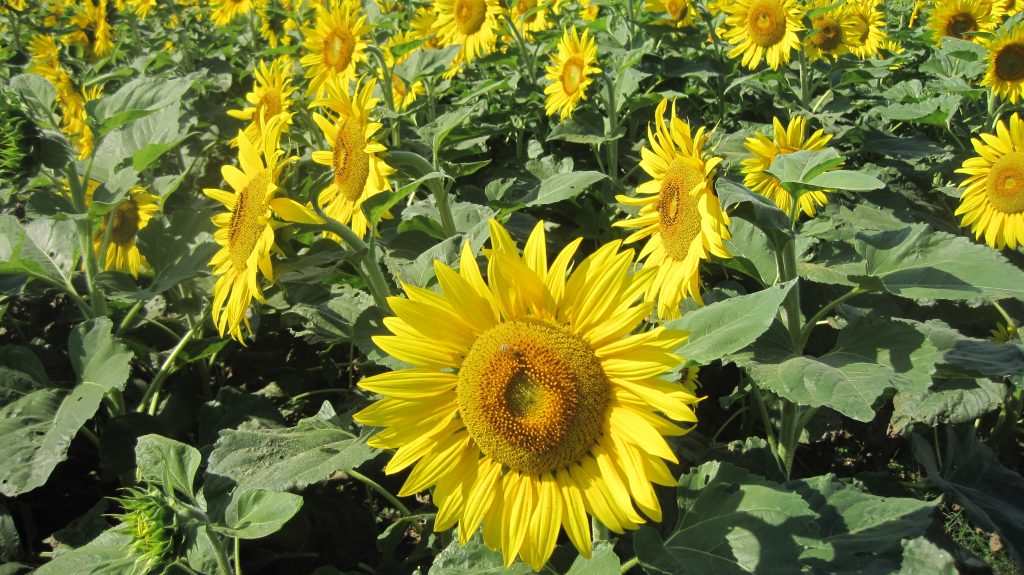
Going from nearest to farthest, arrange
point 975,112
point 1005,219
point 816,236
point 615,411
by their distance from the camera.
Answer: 1. point 615,411
2. point 816,236
3. point 1005,219
4. point 975,112

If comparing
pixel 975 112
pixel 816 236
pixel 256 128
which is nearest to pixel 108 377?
pixel 256 128

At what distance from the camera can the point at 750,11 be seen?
14.1 ft

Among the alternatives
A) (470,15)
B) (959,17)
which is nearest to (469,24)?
(470,15)

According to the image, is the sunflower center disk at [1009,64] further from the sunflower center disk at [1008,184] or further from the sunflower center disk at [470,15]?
the sunflower center disk at [470,15]

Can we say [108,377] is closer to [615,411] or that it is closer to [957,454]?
[615,411]

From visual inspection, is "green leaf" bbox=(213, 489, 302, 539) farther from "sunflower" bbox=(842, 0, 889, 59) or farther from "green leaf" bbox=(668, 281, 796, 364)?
"sunflower" bbox=(842, 0, 889, 59)

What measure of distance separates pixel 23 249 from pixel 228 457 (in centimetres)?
165

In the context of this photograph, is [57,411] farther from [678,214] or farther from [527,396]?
[678,214]

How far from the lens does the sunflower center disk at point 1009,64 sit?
393 centimetres

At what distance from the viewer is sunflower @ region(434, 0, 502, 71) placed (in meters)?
4.71

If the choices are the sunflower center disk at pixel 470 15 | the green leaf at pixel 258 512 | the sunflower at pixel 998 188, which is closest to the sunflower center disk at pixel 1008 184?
the sunflower at pixel 998 188

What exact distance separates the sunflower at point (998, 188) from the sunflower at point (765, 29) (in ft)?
4.05

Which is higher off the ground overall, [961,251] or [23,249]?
[961,251]

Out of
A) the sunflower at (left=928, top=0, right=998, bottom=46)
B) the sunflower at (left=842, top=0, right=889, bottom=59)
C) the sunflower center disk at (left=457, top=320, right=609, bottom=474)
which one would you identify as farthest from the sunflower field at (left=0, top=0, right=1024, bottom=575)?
the sunflower at (left=928, top=0, right=998, bottom=46)
